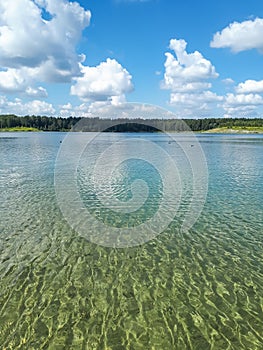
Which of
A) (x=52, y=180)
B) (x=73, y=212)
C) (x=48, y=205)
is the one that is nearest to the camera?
(x=73, y=212)

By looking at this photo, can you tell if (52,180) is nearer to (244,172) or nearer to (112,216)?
(112,216)

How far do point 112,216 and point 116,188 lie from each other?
10.6m

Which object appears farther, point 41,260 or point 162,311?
point 41,260

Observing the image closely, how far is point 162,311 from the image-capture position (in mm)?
10805

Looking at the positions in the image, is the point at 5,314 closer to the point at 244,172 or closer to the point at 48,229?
the point at 48,229

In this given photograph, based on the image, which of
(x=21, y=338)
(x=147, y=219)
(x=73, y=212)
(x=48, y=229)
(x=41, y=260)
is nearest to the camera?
(x=21, y=338)

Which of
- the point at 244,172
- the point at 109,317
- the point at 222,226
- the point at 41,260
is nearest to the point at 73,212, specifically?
the point at 41,260

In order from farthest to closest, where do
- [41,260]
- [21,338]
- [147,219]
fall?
[147,219], [41,260], [21,338]

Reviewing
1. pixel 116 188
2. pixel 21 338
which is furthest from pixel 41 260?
pixel 116 188

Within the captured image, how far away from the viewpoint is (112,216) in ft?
73.7

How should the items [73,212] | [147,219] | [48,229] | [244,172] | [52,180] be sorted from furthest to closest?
[244,172] < [52,180] < [73,212] < [147,219] < [48,229]

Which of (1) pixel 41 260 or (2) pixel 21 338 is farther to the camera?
(1) pixel 41 260

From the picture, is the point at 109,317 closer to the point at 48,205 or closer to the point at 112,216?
the point at 112,216

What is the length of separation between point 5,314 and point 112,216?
12532 millimetres
